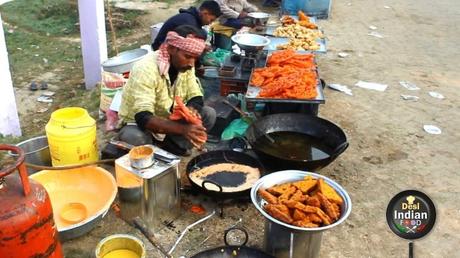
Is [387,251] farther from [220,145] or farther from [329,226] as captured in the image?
[220,145]

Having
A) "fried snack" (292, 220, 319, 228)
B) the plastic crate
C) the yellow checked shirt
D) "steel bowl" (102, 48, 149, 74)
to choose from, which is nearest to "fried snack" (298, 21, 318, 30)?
the plastic crate

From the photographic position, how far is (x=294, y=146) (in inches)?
196

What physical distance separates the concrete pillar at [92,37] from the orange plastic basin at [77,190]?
3.96 metres

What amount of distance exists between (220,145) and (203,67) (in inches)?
74.8

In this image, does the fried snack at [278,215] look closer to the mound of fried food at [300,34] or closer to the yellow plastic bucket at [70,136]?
the yellow plastic bucket at [70,136]

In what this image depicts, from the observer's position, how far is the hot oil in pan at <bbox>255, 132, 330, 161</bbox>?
4781 millimetres

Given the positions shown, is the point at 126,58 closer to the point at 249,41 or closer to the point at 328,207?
the point at 249,41

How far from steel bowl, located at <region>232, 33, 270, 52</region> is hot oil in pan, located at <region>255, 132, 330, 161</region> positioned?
171 centimetres

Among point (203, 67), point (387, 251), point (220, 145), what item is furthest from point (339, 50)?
point (387, 251)

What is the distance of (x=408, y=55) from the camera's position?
9.28 meters

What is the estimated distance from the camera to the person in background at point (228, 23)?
27.7ft

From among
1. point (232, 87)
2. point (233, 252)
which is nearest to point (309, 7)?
point (232, 87)

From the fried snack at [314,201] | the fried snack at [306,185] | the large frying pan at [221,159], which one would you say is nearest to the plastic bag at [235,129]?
the large frying pan at [221,159]

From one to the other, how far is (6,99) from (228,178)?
352cm
